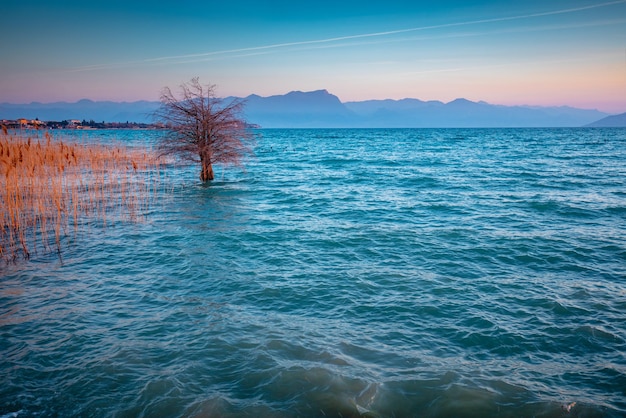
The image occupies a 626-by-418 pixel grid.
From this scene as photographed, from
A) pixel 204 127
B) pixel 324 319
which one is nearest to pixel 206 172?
pixel 204 127

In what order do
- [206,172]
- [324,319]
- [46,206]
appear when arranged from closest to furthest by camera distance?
[324,319], [46,206], [206,172]

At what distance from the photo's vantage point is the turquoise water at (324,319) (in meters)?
6.30

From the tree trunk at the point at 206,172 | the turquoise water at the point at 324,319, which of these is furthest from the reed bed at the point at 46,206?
the tree trunk at the point at 206,172

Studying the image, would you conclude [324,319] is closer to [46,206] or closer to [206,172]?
[46,206]

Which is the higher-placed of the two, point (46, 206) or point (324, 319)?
point (46, 206)

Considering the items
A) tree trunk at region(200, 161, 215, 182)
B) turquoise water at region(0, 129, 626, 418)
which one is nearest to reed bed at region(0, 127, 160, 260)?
turquoise water at region(0, 129, 626, 418)

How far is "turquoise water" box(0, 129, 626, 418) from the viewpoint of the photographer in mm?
6301

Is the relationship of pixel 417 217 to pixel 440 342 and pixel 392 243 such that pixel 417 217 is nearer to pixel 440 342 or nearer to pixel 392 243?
pixel 392 243

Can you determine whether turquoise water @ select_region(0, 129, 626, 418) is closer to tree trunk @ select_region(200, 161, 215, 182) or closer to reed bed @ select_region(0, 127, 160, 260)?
reed bed @ select_region(0, 127, 160, 260)

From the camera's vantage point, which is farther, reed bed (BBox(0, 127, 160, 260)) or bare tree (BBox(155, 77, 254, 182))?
bare tree (BBox(155, 77, 254, 182))

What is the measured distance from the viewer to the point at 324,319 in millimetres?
9039

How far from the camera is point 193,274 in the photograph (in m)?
11.9

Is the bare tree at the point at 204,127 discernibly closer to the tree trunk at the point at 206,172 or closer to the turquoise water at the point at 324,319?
the tree trunk at the point at 206,172

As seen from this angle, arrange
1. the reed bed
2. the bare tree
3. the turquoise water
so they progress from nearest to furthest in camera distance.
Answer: the turquoise water
the reed bed
the bare tree
